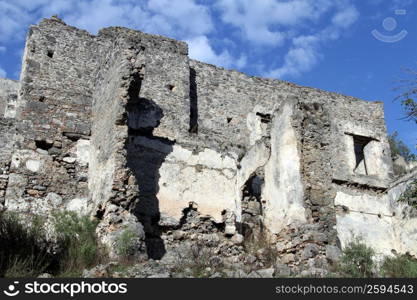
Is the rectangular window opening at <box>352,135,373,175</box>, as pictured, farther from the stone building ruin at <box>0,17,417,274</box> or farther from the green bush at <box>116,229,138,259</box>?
the green bush at <box>116,229,138,259</box>

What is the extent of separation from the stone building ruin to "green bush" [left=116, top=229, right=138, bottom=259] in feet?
0.84

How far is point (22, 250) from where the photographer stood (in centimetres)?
767

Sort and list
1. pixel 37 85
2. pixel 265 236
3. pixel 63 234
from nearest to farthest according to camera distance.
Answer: pixel 63 234, pixel 265 236, pixel 37 85

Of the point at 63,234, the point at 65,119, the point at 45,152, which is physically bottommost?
the point at 63,234

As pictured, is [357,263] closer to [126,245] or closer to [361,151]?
[126,245]

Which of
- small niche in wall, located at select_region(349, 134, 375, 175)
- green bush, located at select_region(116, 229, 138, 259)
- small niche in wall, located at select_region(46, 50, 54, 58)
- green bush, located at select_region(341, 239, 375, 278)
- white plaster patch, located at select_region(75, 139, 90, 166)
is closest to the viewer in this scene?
green bush, located at select_region(116, 229, 138, 259)

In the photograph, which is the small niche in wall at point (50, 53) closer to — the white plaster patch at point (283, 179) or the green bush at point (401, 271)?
the white plaster patch at point (283, 179)

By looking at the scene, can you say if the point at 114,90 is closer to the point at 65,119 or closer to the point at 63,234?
the point at 65,119

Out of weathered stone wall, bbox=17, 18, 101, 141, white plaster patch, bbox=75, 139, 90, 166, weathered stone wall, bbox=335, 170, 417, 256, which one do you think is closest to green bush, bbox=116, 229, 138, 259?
white plaster patch, bbox=75, 139, 90, 166

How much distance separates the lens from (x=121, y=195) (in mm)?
9102

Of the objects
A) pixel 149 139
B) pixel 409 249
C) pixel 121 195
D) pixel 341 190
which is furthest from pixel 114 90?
pixel 409 249

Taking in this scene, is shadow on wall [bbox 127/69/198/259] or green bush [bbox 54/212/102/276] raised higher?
shadow on wall [bbox 127/69/198/259]

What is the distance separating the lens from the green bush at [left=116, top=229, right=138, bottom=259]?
8.09 meters

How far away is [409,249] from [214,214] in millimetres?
7132
